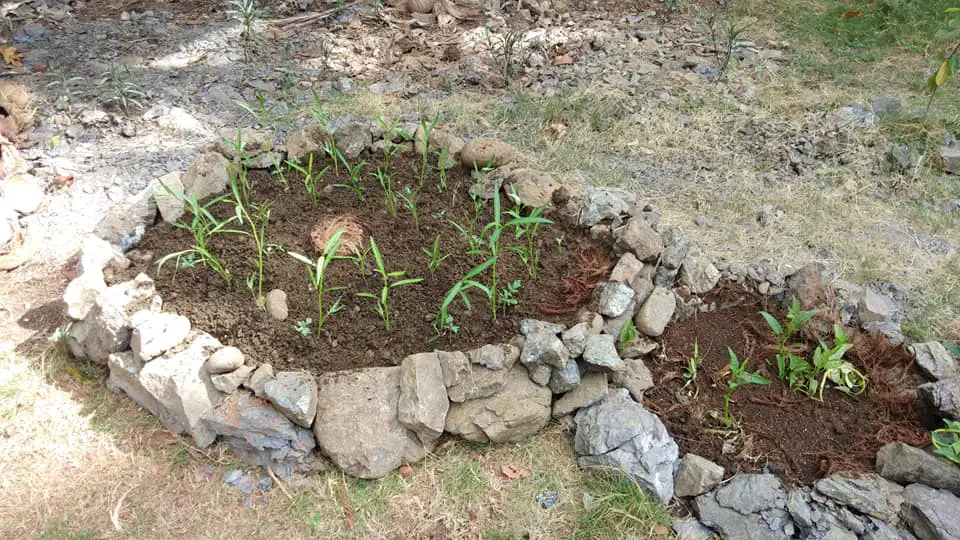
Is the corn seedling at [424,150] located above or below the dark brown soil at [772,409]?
above

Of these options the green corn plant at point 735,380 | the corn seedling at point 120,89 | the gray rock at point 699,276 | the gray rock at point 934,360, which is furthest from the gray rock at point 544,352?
the corn seedling at point 120,89

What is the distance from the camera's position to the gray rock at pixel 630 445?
2.38 m

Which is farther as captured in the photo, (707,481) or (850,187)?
(850,187)

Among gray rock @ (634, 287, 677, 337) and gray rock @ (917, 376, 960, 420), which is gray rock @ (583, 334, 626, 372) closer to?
gray rock @ (634, 287, 677, 337)

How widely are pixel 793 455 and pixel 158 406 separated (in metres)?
2.37

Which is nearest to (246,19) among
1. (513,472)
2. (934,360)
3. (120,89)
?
(120,89)

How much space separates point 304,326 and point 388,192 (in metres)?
0.83

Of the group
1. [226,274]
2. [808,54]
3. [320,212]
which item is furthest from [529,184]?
[808,54]

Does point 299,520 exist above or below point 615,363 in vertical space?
below

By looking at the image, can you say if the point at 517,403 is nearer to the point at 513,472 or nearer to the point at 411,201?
the point at 513,472

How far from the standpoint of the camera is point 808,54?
17.2ft

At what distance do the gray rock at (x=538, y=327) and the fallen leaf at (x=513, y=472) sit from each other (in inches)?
19.5

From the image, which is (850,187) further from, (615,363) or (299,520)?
(299,520)

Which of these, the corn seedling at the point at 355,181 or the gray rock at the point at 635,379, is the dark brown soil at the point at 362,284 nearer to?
the corn seedling at the point at 355,181
